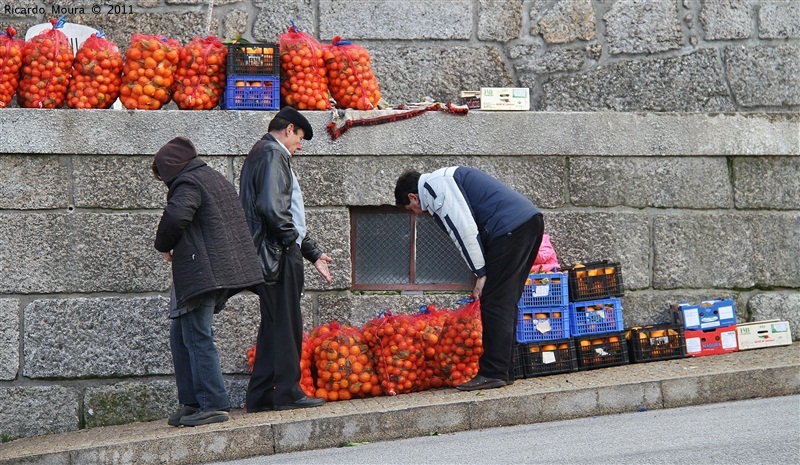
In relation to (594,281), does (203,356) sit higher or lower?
lower

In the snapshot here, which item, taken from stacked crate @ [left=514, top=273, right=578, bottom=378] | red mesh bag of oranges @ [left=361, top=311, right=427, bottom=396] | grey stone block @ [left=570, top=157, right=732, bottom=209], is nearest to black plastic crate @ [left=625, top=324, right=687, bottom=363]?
stacked crate @ [left=514, top=273, right=578, bottom=378]

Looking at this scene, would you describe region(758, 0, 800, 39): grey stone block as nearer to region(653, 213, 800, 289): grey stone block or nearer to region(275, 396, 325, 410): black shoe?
region(653, 213, 800, 289): grey stone block

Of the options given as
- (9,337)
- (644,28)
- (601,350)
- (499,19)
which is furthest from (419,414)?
(644,28)

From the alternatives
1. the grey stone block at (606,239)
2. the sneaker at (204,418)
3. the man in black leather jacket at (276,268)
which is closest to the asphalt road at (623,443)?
the sneaker at (204,418)

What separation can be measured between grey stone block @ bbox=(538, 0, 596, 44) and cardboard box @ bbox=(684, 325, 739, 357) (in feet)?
8.71

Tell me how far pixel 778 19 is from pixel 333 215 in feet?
13.7

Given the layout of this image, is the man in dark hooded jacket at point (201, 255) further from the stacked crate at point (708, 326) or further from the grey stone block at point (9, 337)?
the stacked crate at point (708, 326)

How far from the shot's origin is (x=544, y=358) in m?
7.58

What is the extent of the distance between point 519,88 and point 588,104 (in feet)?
2.67

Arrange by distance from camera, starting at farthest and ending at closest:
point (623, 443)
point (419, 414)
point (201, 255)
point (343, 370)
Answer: point (343, 370), point (419, 414), point (201, 255), point (623, 443)

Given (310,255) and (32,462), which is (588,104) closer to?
(310,255)

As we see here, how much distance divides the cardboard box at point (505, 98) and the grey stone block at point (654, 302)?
1.74 m

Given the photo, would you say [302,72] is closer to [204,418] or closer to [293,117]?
[293,117]

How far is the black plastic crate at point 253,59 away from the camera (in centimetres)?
781
